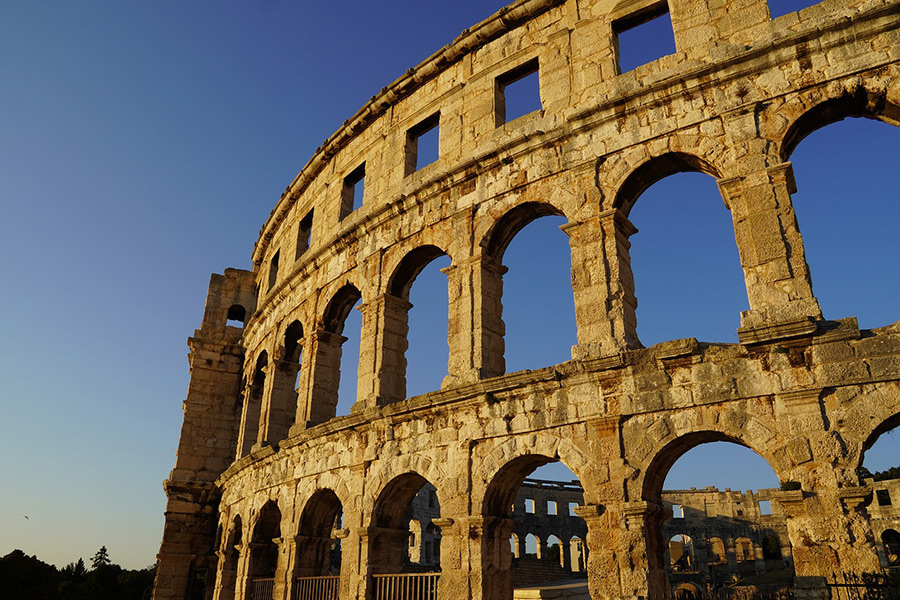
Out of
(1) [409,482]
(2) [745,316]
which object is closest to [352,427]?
(1) [409,482]

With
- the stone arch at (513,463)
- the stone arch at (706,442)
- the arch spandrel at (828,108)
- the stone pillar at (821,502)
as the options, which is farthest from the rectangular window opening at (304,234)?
the stone pillar at (821,502)

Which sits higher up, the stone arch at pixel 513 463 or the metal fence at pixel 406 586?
the stone arch at pixel 513 463

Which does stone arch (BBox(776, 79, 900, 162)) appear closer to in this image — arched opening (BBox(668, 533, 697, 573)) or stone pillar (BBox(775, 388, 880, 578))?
stone pillar (BBox(775, 388, 880, 578))

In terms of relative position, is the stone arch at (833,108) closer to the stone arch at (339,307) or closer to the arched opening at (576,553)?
the stone arch at (339,307)

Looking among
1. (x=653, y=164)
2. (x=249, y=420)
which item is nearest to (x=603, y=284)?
(x=653, y=164)

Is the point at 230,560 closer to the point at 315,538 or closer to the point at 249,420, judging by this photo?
the point at 249,420

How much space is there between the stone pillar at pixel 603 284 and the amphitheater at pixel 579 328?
31mm

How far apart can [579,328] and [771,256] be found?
2.53 metres

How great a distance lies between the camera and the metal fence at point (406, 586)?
929 centimetres

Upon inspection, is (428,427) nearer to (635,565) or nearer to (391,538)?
(391,538)

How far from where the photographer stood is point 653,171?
9.68m

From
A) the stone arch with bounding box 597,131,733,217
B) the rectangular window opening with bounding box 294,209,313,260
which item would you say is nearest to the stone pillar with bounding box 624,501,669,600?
the stone arch with bounding box 597,131,733,217

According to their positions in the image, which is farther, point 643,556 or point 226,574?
point 226,574

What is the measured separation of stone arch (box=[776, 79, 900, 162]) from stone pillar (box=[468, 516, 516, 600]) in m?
6.17
